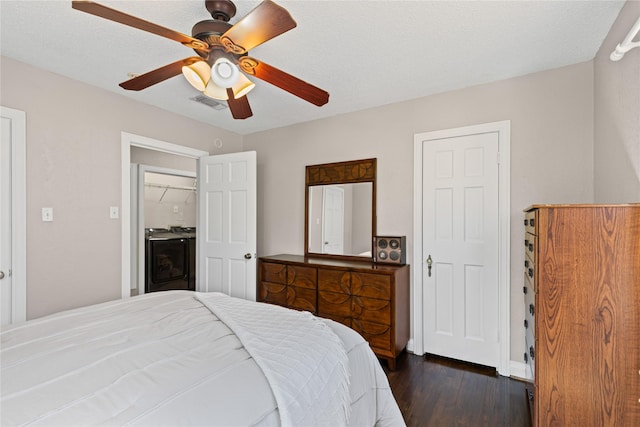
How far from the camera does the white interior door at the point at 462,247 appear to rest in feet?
8.57

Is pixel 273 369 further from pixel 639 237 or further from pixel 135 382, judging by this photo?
pixel 639 237

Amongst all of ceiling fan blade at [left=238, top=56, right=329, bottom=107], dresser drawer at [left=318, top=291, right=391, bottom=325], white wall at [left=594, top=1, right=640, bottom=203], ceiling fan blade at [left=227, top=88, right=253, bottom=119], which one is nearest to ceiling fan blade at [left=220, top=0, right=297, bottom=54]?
ceiling fan blade at [left=238, top=56, right=329, bottom=107]

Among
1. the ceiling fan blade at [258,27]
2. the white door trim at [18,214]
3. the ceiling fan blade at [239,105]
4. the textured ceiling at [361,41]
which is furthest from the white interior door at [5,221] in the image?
the ceiling fan blade at [258,27]

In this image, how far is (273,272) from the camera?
10.9 feet

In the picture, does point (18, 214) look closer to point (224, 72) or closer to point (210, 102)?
point (210, 102)

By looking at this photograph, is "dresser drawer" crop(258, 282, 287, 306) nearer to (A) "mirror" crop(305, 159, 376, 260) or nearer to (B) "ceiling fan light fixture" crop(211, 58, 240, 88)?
(A) "mirror" crop(305, 159, 376, 260)

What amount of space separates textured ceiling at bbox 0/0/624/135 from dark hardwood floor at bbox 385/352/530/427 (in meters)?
2.44

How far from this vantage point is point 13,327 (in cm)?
148

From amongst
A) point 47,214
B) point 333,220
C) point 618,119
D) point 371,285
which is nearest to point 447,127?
point 618,119

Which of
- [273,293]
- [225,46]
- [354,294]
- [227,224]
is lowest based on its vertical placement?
[273,293]

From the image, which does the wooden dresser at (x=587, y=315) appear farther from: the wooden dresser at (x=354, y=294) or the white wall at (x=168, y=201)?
the white wall at (x=168, y=201)

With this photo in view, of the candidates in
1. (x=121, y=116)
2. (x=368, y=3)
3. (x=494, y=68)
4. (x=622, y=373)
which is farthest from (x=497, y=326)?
(x=121, y=116)

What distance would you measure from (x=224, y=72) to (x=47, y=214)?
197 centimetres

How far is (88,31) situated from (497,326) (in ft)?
12.0
